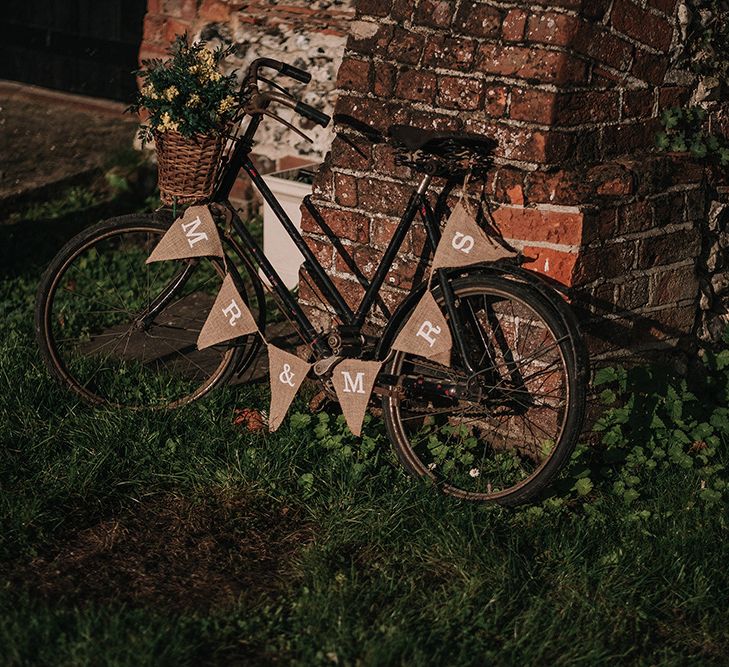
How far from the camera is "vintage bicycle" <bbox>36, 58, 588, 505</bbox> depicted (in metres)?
3.68

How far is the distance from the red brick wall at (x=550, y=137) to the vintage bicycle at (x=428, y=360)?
0.11m

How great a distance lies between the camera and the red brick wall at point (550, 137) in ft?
12.3

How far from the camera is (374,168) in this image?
409 centimetres

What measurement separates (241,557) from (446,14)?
1950 mm

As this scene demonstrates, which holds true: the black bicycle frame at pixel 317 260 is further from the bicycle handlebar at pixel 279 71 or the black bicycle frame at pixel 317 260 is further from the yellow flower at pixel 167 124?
the yellow flower at pixel 167 124

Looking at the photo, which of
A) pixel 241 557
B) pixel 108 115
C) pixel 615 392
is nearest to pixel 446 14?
pixel 615 392

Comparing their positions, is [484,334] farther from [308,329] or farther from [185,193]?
[185,193]

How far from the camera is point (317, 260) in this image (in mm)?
4148

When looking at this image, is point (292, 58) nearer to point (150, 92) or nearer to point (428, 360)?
point (150, 92)

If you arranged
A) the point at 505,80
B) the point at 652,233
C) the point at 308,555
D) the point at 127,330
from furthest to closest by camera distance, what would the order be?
the point at 127,330
the point at 652,233
the point at 505,80
the point at 308,555

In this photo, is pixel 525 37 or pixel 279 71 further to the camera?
pixel 279 71

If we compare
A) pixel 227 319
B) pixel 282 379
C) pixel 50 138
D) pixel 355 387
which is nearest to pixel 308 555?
pixel 355 387

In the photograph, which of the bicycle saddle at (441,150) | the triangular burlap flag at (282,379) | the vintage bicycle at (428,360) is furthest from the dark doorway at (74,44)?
the bicycle saddle at (441,150)

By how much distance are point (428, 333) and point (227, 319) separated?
0.79 m
